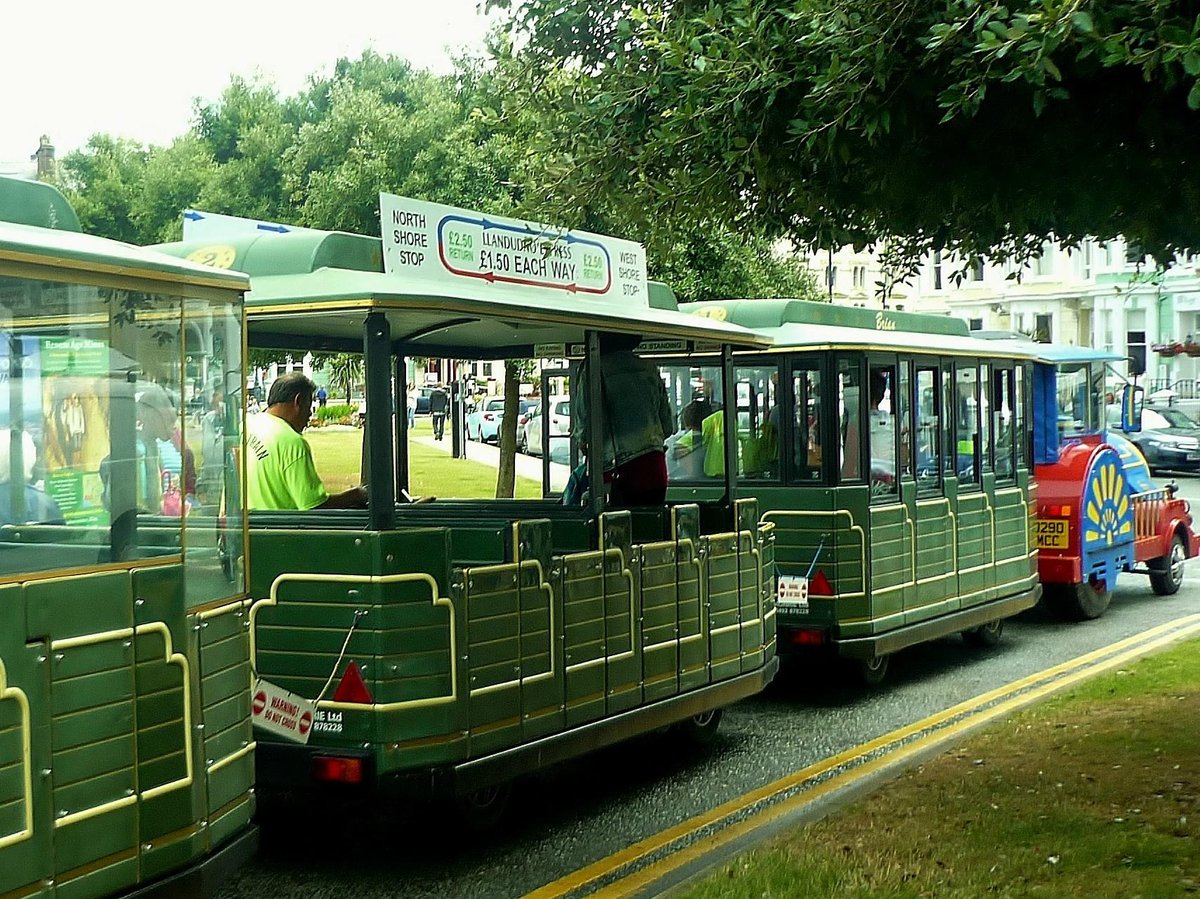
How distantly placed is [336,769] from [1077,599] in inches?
380

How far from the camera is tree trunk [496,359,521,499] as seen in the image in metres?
9.82

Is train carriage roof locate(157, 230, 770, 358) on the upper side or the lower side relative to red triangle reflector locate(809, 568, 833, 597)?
upper

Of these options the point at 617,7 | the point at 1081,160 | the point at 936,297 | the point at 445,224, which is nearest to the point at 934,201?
the point at 1081,160

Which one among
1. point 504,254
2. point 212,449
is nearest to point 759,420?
point 504,254

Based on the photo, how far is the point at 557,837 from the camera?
277 inches

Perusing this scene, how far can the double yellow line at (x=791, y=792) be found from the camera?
635cm

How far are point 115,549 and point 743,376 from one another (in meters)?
6.60

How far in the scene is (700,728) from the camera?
349 inches

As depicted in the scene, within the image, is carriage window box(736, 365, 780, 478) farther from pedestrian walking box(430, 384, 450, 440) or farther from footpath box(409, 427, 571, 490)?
pedestrian walking box(430, 384, 450, 440)

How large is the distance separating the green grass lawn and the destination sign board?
1081 millimetres

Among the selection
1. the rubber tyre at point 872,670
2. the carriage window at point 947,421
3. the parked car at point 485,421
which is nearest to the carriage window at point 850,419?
the carriage window at point 947,421

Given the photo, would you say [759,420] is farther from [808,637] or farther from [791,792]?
[791,792]

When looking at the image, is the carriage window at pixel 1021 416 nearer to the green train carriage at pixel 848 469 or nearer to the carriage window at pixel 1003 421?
the carriage window at pixel 1003 421

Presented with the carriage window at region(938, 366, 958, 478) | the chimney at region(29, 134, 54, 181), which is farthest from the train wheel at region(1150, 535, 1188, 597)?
the chimney at region(29, 134, 54, 181)
